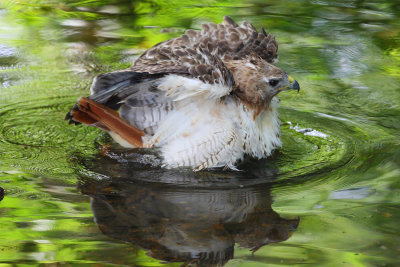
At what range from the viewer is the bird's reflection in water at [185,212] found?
3879mm

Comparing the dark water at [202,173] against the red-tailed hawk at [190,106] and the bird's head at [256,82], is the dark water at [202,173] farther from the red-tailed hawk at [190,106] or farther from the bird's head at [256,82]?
the bird's head at [256,82]

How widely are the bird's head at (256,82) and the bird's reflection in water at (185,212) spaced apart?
66cm

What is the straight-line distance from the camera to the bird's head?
540 centimetres

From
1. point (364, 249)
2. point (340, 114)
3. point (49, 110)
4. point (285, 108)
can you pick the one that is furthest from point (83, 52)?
point (364, 249)

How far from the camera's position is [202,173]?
517cm

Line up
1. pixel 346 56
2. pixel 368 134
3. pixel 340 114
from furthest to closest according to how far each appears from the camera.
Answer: pixel 346 56
pixel 340 114
pixel 368 134

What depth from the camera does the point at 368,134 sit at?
597 cm

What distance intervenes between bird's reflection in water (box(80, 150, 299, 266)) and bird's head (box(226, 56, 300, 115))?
2.17ft

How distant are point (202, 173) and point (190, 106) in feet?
1.78

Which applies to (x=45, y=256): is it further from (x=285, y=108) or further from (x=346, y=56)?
(x=346, y=56)

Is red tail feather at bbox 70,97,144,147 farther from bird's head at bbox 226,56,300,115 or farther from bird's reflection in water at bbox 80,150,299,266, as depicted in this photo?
bird's head at bbox 226,56,300,115

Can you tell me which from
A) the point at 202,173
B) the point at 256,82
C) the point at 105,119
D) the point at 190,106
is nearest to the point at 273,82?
the point at 256,82

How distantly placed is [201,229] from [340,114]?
2883 mm

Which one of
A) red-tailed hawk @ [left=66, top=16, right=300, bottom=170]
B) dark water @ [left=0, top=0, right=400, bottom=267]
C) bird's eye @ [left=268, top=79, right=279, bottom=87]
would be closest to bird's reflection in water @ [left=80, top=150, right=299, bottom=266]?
dark water @ [left=0, top=0, right=400, bottom=267]
